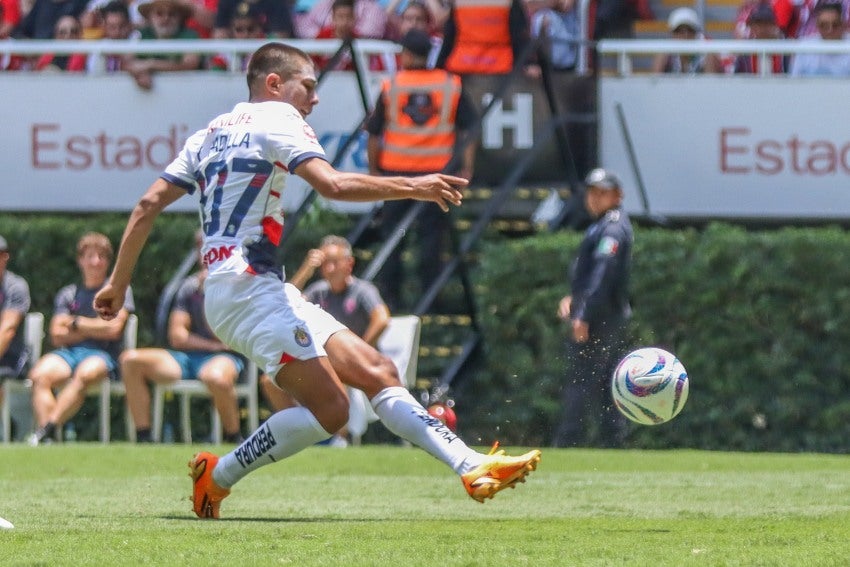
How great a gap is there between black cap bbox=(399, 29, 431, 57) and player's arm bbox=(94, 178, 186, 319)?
25.1 ft

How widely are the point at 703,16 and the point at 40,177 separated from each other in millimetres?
7273

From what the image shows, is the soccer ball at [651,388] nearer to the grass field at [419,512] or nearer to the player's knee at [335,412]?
the grass field at [419,512]

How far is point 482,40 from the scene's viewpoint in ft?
56.7

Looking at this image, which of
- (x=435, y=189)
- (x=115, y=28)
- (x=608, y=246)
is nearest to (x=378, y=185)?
(x=435, y=189)

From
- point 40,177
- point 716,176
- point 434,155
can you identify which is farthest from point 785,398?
point 40,177

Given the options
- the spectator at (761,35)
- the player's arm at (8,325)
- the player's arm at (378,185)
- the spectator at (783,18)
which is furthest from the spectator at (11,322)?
the player's arm at (378,185)

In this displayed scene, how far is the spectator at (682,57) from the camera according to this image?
18.2 m

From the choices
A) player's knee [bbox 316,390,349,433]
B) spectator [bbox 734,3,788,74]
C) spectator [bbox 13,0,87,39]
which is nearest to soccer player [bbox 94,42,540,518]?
player's knee [bbox 316,390,349,433]

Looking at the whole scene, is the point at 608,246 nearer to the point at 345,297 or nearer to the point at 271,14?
the point at 345,297

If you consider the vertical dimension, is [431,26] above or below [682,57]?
above

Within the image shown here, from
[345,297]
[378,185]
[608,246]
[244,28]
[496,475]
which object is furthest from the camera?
[244,28]

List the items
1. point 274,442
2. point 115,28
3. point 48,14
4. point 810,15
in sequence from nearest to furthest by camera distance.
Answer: point 274,442 < point 810,15 < point 115,28 < point 48,14

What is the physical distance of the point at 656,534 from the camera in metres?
8.09

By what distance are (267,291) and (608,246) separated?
6.52m
